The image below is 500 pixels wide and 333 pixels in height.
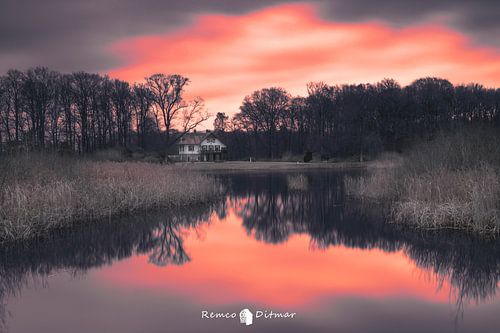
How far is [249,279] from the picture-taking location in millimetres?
10133

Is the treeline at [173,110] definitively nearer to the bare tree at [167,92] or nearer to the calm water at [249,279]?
the bare tree at [167,92]

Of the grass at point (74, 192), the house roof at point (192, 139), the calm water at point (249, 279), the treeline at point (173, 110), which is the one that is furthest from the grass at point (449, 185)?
the house roof at point (192, 139)

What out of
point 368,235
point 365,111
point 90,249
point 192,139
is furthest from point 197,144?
point 90,249

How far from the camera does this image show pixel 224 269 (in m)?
11.2

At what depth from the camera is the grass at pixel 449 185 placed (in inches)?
520

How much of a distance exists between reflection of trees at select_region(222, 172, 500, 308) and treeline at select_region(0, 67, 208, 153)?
36888 mm

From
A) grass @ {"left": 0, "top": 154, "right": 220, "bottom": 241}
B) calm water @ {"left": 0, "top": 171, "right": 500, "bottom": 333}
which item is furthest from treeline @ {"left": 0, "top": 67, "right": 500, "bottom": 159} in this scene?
calm water @ {"left": 0, "top": 171, "right": 500, "bottom": 333}

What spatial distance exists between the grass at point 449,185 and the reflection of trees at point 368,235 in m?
0.69

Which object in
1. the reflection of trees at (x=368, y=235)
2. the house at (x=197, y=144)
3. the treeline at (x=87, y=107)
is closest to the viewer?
the reflection of trees at (x=368, y=235)

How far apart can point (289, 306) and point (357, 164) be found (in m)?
51.9

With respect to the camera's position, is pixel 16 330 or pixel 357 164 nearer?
pixel 16 330

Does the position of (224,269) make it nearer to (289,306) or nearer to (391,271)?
(289,306)

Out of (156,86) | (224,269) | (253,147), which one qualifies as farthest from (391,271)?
(253,147)

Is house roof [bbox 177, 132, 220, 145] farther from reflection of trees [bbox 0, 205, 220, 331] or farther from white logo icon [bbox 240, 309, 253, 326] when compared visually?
white logo icon [bbox 240, 309, 253, 326]
